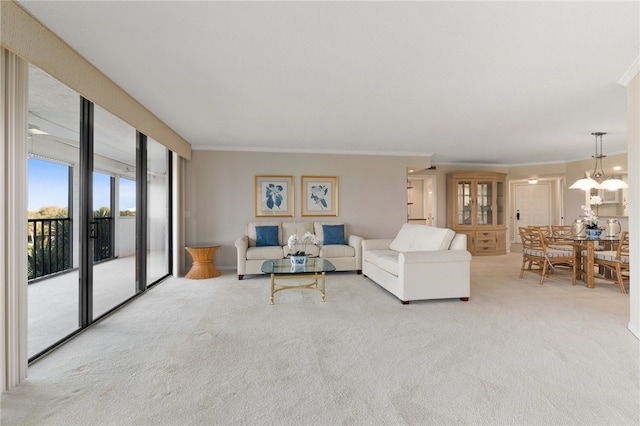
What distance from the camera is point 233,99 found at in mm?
3477

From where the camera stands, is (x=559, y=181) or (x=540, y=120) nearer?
(x=540, y=120)

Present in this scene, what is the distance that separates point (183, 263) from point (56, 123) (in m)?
3.04

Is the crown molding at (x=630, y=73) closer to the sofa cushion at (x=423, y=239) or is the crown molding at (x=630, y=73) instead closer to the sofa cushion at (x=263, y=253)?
the sofa cushion at (x=423, y=239)

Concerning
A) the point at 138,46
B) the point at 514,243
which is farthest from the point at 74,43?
the point at 514,243

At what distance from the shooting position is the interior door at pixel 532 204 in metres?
8.42

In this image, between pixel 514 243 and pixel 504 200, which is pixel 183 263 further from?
pixel 514 243

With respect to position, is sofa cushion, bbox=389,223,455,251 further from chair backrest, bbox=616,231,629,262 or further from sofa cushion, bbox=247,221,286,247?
chair backrest, bbox=616,231,629,262

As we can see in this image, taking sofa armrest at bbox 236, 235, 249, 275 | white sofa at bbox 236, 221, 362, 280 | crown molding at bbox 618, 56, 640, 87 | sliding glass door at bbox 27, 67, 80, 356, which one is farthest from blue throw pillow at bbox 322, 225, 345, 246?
crown molding at bbox 618, 56, 640, 87

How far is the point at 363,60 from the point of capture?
101 inches

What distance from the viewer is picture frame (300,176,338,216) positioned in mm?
6238

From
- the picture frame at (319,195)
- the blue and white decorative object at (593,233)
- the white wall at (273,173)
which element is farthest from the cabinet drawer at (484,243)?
the picture frame at (319,195)

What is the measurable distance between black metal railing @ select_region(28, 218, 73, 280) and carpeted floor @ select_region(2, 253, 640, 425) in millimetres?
717

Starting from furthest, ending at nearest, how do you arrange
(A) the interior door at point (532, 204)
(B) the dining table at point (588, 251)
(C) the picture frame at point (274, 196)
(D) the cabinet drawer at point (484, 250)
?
(A) the interior door at point (532, 204) < (D) the cabinet drawer at point (484, 250) < (C) the picture frame at point (274, 196) < (B) the dining table at point (588, 251)

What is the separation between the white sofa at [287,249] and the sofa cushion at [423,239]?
2.44 ft
